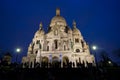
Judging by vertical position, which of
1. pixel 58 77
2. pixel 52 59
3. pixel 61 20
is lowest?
pixel 58 77

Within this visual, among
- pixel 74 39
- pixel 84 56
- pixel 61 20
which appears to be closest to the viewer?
pixel 84 56

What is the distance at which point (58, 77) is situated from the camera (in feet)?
70.5

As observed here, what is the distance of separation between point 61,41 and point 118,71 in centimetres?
3283

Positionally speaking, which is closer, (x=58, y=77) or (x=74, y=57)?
(x=58, y=77)

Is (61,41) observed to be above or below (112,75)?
above

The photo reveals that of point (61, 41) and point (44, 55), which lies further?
point (61, 41)

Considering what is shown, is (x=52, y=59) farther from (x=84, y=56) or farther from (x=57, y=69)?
(x=57, y=69)

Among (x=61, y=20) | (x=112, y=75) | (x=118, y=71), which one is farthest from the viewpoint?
(x=61, y=20)

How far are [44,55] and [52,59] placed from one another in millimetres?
2795

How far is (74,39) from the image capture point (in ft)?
195

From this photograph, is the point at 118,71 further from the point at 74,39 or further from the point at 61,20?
the point at 61,20

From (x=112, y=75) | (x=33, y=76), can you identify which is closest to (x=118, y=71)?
(x=112, y=75)

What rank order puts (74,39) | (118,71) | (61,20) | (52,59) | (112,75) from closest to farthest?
(112,75) → (118,71) → (52,59) → (74,39) → (61,20)

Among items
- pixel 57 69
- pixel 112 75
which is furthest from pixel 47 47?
pixel 112 75
